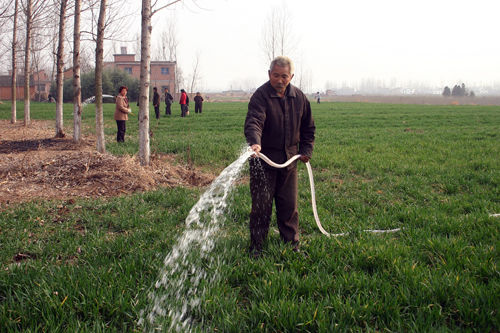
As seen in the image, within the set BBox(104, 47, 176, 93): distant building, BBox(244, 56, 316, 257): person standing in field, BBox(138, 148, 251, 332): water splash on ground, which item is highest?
BBox(104, 47, 176, 93): distant building

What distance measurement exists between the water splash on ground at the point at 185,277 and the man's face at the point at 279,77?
768 mm

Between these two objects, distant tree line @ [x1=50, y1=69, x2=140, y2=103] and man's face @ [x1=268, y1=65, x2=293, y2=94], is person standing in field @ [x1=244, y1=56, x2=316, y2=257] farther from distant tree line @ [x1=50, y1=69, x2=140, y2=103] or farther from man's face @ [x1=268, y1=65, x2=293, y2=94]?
distant tree line @ [x1=50, y1=69, x2=140, y2=103]

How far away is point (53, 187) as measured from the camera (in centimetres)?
633

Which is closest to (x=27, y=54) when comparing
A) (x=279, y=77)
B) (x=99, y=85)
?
(x=99, y=85)

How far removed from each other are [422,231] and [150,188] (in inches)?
176

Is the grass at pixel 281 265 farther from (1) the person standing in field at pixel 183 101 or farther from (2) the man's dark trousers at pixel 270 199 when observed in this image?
(1) the person standing in field at pixel 183 101

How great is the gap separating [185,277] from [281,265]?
931mm

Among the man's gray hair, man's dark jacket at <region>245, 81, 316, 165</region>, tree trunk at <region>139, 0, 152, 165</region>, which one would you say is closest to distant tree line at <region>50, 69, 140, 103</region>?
tree trunk at <region>139, 0, 152, 165</region>

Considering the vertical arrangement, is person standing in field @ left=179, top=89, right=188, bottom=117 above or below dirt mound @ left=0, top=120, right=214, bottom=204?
above

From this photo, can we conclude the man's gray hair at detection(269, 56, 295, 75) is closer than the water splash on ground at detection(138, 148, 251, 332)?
No

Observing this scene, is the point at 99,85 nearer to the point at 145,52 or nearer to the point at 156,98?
the point at 145,52

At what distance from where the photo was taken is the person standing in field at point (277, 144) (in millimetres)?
3635

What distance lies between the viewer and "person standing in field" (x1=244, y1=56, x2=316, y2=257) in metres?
3.63

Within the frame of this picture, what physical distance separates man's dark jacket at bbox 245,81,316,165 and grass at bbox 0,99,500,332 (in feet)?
3.49
